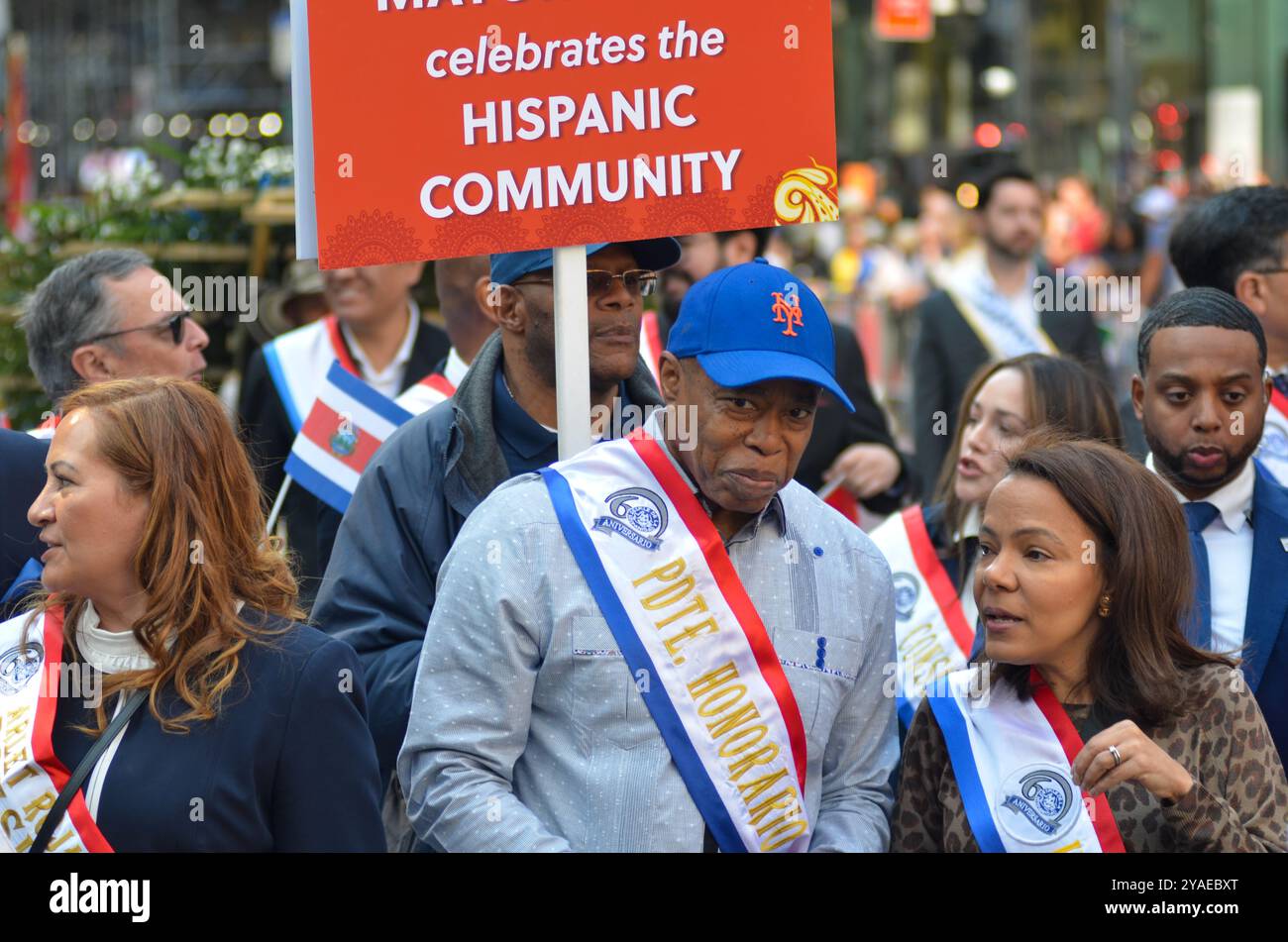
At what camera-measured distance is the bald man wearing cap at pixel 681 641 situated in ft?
10.1

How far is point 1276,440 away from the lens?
4.55 meters

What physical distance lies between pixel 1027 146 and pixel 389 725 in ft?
119

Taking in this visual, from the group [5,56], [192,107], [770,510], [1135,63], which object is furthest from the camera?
[1135,63]

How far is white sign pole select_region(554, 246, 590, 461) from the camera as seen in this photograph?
356cm

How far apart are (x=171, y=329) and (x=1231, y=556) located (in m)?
2.80

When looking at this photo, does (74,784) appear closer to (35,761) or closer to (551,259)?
(35,761)

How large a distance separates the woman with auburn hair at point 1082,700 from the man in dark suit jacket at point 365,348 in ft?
10.1

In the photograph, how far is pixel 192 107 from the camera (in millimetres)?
32281

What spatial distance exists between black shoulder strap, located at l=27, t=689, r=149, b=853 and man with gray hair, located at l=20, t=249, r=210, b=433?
6.30 ft

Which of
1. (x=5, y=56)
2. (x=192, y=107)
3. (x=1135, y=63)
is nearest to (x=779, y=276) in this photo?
(x=5, y=56)

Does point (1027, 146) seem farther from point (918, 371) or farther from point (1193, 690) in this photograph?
point (1193, 690)

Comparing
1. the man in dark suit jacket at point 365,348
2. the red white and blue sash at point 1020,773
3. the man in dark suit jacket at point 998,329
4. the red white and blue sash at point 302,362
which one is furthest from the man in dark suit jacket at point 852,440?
the red white and blue sash at point 1020,773
